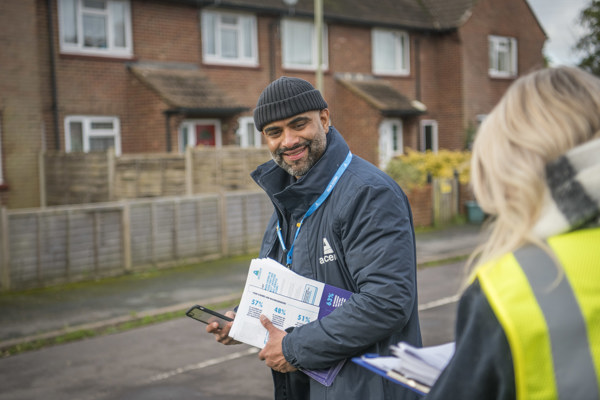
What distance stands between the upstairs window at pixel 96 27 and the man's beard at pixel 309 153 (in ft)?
49.1

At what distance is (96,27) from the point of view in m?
17.0

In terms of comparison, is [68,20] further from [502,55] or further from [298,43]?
[502,55]

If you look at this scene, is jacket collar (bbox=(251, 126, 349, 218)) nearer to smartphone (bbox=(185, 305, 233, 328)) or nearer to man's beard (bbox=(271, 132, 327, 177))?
man's beard (bbox=(271, 132, 327, 177))

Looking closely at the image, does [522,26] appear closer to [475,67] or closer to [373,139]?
[475,67]

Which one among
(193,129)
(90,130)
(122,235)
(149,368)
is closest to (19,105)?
(90,130)

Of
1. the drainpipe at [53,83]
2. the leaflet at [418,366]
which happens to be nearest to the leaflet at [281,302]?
the leaflet at [418,366]

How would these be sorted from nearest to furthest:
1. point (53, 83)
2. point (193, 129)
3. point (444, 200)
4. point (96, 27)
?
point (53, 83)
point (96, 27)
point (193, 129)
point (444, 200)

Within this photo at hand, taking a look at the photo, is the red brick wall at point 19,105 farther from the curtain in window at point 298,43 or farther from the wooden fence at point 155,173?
the curtain in window at point 298,43

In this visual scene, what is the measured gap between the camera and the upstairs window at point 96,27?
16.5m

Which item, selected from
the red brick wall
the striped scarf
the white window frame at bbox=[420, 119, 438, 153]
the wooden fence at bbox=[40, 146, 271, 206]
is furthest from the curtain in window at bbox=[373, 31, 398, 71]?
the striped scarf

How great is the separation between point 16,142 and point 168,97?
3607 mm

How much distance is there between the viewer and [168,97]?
1678 centimetres

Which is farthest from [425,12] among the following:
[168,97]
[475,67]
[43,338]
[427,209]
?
[43,338]

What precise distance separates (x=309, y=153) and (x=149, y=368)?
176 inches
